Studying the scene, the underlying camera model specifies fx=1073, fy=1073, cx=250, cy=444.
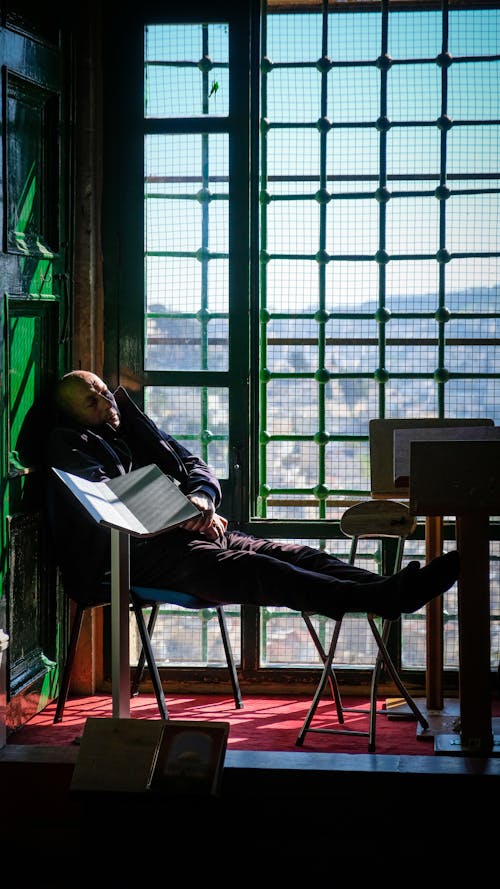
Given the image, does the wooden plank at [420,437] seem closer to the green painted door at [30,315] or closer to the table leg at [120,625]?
the table leg at [120,625]

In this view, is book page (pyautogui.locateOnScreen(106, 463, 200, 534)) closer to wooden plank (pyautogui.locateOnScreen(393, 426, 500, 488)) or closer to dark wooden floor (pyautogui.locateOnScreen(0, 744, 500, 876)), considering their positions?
dark wooden floor (pyautogui.locateOnScreen(0, 744, 500, 876))

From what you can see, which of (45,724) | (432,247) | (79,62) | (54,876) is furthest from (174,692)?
(79,62)

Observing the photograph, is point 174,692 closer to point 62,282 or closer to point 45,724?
point 45,724

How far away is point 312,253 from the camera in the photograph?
5.23 meters

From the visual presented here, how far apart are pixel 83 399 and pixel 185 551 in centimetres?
83

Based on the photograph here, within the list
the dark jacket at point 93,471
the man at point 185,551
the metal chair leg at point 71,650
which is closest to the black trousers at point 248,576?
the man at point 185,551

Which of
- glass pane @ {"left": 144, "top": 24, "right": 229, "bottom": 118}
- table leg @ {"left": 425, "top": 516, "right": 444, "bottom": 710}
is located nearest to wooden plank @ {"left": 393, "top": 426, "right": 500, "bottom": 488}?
table leg @ {"left": 425, "top": 516, "right": 444, "bottom": 710}

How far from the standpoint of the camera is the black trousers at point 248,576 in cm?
407

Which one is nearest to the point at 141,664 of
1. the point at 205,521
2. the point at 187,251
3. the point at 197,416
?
the point at 205,521

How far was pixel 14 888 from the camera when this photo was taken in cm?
360

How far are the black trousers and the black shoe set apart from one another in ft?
0.26

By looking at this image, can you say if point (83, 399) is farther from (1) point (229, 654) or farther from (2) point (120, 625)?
(2) point (120, 625)

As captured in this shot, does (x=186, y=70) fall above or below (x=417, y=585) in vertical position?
above

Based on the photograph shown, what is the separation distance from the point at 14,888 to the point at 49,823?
25cm
